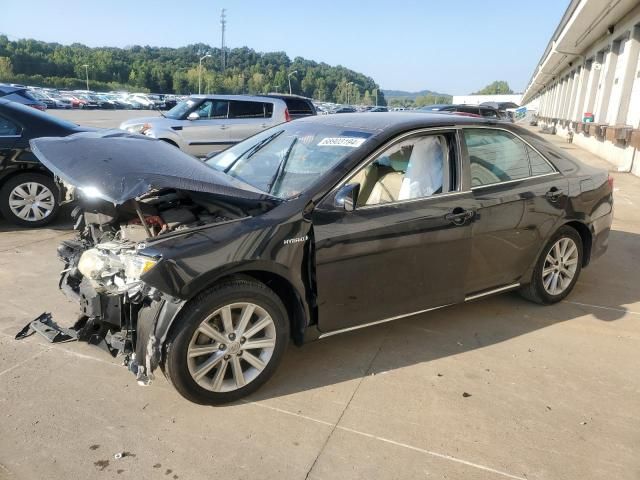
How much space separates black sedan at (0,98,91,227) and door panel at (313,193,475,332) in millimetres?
4750

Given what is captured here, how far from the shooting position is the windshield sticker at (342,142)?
341 cm

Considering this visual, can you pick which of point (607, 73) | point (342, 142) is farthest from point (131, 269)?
point (607, 73)

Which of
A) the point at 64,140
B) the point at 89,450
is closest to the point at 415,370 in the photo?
the point at 89,450

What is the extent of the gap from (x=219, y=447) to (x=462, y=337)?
81.0 inches

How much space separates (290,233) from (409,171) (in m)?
1.20

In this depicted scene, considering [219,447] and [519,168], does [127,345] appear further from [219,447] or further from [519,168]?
[519,168]

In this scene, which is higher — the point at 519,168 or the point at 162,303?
the point at 519,168

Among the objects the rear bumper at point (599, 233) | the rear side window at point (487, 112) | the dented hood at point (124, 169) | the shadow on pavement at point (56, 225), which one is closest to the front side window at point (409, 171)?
the dented hood at point (124, 169)

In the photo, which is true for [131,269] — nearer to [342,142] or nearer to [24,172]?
[342,142]

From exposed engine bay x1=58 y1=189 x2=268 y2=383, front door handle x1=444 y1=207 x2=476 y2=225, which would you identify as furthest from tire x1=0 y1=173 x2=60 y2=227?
front door handle x1=444 y1=207 x2=476 y2=225

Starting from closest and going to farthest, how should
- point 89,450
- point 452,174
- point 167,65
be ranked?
point 89,450 → point 452,174 → point 167,65

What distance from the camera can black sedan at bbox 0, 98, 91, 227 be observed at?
635cm

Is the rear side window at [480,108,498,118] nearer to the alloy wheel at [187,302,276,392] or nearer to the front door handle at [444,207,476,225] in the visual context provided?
the front door handle at [444,207,476,225]

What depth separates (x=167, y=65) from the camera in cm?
13050
